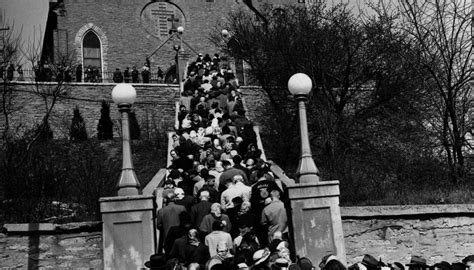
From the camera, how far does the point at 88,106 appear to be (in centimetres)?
3803

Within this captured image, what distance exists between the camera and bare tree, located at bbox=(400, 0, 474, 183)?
23.4 meters

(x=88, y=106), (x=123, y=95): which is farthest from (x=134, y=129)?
(x=123, y=95)

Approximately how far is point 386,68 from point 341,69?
1.71 m

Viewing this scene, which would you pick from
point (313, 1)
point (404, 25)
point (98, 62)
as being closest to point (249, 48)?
point (313, 1)

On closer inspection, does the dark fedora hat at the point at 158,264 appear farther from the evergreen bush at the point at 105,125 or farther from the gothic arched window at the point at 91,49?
the gothic arched window at the point at 91,49

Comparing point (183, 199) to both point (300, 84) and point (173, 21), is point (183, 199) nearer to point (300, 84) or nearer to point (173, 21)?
point (300, 84)

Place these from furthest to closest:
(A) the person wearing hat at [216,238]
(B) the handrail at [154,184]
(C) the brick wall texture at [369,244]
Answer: (B) the handrail at [154,184]
(C) the brick wall texture at [369,244]
(A) the person wearing hat at [216,238]

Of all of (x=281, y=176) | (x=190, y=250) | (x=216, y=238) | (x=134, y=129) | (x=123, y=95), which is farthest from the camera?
(x=134, y=129)

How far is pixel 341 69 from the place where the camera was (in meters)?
31.3

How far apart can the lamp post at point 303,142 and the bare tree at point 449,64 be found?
932cm

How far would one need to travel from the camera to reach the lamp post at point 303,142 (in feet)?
47.2

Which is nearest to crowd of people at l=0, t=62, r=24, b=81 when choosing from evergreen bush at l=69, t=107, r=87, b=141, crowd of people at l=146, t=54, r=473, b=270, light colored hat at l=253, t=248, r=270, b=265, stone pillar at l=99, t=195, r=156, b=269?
evergreen bush at l=69, t=107, r=87, b=141

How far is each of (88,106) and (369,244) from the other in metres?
24.4

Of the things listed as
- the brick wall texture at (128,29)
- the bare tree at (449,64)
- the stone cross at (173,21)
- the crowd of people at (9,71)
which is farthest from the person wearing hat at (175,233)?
the stone cross at (173,21)
